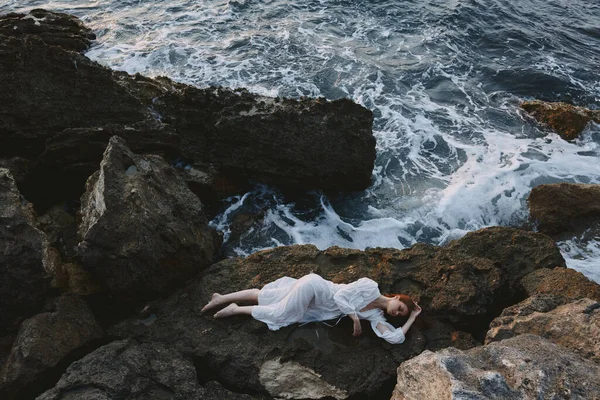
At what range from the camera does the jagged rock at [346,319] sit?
5.40 m

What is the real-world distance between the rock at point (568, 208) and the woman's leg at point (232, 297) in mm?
5928

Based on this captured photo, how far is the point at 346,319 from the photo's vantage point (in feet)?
19.7

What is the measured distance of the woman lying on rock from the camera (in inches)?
Answer: 228

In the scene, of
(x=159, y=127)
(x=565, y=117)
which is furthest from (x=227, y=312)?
(x=565, y=117)

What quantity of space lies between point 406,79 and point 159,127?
8.44 meters

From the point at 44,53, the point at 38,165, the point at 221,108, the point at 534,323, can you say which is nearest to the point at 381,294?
the point at 534,323

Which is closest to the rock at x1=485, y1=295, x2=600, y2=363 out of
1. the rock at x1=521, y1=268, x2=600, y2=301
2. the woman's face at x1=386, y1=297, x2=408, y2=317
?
the rock at x1=521, y1=268, x2=600, y2=301

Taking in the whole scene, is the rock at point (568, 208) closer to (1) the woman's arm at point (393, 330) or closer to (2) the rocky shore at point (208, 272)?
(2) the rocky shore at point (208, 272)

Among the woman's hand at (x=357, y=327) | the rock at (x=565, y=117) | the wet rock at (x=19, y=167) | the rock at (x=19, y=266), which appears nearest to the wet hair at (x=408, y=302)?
the woman's hand at (x=357, y=327)

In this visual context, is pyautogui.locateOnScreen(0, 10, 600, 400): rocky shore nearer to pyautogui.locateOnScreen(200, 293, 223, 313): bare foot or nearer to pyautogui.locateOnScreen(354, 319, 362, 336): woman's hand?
pyautogui.locateOnScreen(354, 319, 362, 336): woman's hand

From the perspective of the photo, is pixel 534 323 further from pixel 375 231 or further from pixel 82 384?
pixel 82 384

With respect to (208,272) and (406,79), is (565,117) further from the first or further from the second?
(208,272)

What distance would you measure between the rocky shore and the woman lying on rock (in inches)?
6.2

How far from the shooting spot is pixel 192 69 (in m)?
14.0
